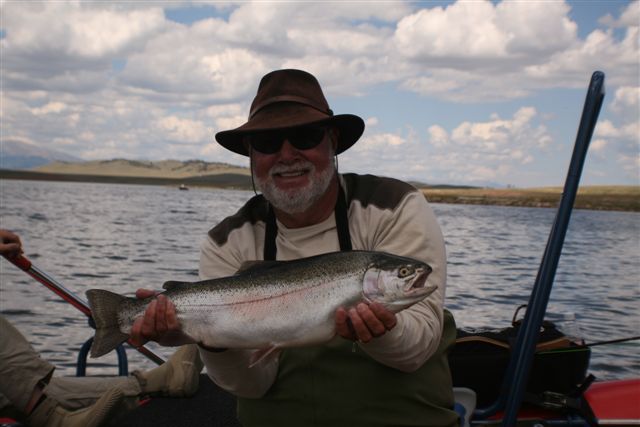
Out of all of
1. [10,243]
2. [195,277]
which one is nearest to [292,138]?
[10,243]

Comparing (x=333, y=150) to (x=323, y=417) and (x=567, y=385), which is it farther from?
(x=567, y=385)

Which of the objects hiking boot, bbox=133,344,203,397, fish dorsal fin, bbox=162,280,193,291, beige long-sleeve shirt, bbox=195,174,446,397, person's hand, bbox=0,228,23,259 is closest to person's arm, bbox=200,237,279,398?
beige long-sleeve shirt, bbox=195,174,446,397

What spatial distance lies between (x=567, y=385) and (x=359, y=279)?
2.51 m

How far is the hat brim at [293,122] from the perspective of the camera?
12.4 ft

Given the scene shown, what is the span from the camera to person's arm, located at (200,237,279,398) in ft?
11.7

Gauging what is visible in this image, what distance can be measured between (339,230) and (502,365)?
1.85 meters

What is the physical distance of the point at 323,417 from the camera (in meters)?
3.65

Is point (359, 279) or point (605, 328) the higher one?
point (359, 279)

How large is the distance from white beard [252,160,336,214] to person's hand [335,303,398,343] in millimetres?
861

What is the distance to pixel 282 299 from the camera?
10.7 ft

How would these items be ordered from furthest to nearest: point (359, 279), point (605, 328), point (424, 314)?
point (605, 328) → point (424, 314) → point (359, 279)

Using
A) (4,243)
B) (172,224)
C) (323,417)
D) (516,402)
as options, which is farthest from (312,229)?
(172,224)

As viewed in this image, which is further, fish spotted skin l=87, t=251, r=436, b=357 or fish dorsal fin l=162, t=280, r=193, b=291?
fish dorsal fin l=162, t=280, r=193, b=291

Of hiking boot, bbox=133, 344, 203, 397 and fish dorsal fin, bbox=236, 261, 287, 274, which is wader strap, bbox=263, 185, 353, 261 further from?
hiking boot, bbox=133, 344, 203, 397
